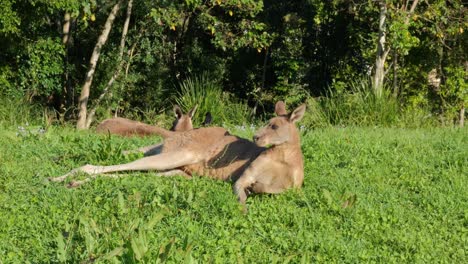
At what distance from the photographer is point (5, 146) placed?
357 inches

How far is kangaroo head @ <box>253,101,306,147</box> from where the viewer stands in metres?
7.75

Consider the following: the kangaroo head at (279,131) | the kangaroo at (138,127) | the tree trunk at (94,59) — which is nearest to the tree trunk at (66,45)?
the tree trunk at (94,59)

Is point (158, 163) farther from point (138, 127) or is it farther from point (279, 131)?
point (138, 127)

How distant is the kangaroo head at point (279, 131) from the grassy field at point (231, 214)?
0.53 metres

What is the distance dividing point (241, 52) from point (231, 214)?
621 inches

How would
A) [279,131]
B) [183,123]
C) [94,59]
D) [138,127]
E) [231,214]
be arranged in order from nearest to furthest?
[231,214] → [279,131] → [138,127] → [183,123] → [94,59]

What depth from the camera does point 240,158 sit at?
8.27m

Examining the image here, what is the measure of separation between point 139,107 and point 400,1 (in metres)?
7.29

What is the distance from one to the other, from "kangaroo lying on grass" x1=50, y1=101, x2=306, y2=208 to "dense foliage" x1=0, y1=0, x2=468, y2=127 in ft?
23.5

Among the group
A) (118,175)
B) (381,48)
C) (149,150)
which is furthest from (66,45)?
(118,175)

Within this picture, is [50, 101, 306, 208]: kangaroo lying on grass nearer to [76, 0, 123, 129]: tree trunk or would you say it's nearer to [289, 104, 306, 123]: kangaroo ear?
[289, 104, 306, 123]: kangaroo ear

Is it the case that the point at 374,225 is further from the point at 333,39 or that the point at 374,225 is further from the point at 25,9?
the point at 333,39

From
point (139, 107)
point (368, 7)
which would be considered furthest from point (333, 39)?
point (139, 107)

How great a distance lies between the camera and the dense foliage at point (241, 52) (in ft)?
56.3
